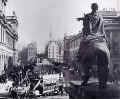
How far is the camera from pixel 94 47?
8.71 metres

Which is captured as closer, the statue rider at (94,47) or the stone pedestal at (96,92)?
the stone pedestal at (96,92)

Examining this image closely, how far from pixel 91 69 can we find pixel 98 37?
1025mm

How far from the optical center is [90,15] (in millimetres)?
9422

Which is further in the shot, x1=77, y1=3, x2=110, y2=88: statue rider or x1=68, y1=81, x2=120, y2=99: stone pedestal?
x1=77, y1=3, x2=110, y2=88: statue rider

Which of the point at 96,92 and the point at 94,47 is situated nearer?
the point at 96,92

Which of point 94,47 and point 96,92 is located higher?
point 94,47

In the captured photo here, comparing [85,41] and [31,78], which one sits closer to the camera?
[85,41]

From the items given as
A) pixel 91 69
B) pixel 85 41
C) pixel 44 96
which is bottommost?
pixel 44 96

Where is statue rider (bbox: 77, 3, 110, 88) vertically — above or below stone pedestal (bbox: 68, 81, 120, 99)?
above

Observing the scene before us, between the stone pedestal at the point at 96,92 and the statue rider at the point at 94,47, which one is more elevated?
the statue rider at the point at 94,47

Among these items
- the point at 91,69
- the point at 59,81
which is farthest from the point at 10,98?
the point at 91,69

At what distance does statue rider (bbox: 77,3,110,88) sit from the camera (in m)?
8.80

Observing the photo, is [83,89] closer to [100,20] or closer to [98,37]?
[98,37]

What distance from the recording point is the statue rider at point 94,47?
880 cm
